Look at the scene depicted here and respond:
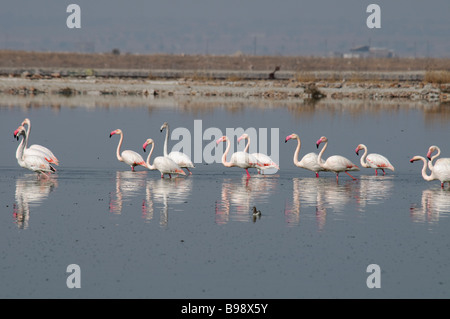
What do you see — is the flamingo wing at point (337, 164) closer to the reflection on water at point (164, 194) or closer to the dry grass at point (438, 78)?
the reflection on water at point (164, 194)

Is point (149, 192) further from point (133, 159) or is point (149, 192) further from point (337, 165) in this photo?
point (337, 165)

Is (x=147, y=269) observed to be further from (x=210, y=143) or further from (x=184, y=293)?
(x=210, y=143)

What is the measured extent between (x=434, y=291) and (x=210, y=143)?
14059 mm

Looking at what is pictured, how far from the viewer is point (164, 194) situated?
49.3 ft

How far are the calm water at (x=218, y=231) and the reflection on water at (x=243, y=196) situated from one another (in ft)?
0.07

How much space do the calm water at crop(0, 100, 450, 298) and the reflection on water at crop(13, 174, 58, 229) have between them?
0.03m

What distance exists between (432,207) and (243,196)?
10.7ft

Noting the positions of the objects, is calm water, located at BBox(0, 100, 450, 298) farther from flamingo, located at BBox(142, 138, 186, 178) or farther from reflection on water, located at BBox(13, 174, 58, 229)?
flamingo, located at BBox(142, 138, 186, 178)

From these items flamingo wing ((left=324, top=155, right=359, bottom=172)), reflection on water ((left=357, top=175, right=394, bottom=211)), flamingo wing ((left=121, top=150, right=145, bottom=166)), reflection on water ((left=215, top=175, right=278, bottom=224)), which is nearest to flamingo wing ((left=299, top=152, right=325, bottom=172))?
flamingo wing ((left=324, top=155, right=359, bottom=172))

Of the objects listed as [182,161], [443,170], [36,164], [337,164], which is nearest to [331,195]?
[337,164]

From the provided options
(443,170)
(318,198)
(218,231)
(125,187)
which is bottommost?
(218,231)

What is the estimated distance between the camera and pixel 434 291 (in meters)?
9.47

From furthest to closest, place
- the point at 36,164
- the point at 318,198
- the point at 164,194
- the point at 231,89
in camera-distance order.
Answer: the point at 231,89 < the point at 36,164 < the point at 164,194 < the point at 318,198
